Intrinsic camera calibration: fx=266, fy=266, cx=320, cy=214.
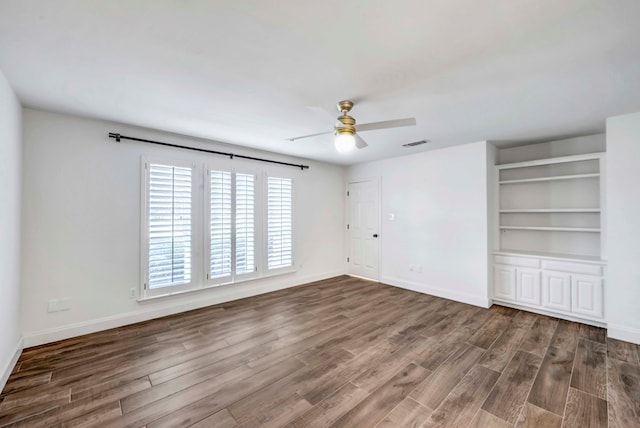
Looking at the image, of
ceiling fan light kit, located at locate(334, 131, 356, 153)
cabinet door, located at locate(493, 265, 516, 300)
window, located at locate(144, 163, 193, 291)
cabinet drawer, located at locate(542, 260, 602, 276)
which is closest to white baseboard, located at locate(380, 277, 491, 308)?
cabinet door, located at locate(493, 265, 516, 300)

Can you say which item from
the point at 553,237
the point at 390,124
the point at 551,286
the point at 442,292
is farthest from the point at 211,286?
the point at 553,237

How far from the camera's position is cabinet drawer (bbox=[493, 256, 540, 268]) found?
382 centimetres

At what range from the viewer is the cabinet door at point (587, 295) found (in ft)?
10.9

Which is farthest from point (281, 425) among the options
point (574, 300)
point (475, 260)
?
point (574, 300)

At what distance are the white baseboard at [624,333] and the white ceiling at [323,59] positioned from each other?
239 centimetres

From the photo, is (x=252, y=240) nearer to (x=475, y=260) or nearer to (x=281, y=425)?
(x=281, y=425)

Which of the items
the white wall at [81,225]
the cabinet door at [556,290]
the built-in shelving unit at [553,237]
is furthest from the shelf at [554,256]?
the white wall at [81,225]

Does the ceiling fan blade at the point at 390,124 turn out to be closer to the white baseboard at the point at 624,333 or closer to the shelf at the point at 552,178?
the shelf at the point at 552,178

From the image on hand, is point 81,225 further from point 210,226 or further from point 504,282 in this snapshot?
point 504,282

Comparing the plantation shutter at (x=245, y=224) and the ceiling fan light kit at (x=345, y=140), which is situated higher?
the ceiling fan light kit at (x=345, y=140)

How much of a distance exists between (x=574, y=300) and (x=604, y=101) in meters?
2.47

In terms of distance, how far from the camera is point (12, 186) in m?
2.44

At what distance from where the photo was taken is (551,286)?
12.0 ft

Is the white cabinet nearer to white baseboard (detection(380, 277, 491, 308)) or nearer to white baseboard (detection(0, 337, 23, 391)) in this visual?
white baseboard (detection(380, 277, 491, 308))
